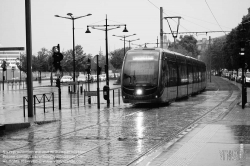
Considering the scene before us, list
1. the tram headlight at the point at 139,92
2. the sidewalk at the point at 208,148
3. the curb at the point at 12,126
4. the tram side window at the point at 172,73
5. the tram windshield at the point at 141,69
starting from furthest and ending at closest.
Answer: the tram side window at the point at 172,73 < the tram windshield at the point at 141,69 < the tram headlight at the point at 139,92 < the curb at the point at 12,126 < the sidewalk at the point at 208,148

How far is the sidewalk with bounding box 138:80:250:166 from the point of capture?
33.4ft

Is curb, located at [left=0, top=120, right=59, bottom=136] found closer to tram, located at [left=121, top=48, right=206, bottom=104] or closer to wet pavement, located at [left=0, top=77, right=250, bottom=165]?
wet pavement, located at [left=0, top=77, right=250, bottom=165]

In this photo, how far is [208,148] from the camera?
1199 cm

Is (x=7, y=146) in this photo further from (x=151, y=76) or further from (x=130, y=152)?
(x=151, y=76)

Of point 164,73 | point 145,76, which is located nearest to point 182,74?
point 164,73

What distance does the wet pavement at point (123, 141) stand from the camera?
1063 cm

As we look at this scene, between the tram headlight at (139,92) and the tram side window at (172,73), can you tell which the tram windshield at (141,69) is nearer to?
the tram headlight at (139,92)

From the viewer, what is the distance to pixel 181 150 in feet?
38.7

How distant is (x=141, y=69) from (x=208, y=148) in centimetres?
1527

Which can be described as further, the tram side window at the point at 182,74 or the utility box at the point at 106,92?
the tram side window at the point at 182,74

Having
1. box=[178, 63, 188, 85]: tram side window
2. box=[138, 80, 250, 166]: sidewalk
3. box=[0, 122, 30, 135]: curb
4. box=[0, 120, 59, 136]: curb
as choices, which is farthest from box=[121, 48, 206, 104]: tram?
box=[0, 122, 30, 135]: curb

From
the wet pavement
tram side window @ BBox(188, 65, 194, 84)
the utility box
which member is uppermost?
tram side window @ BBox(188, 65, 194, 84)

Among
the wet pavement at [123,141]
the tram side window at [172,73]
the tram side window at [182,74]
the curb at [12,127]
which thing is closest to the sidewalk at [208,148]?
the wet pavement at [123,141]

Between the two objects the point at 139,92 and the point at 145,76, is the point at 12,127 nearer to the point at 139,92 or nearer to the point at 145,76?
the point at 139,92
